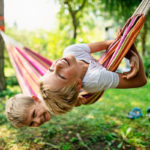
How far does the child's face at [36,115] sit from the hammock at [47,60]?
17.1 inches

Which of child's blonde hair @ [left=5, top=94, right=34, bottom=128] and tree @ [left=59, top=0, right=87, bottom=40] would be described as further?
tree @ [left=59, top=0, right=87, bottom=40]

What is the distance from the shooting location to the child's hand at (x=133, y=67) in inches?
47.6

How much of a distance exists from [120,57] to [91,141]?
1012mm

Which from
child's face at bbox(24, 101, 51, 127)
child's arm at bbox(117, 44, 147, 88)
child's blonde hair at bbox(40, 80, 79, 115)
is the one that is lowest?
child's face at bbox(24, 101, 51, 127)

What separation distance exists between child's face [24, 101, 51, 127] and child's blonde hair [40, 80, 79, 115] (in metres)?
0.45

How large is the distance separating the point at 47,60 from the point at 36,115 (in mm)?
1143

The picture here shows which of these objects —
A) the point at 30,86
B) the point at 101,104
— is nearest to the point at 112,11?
the point at 101,104

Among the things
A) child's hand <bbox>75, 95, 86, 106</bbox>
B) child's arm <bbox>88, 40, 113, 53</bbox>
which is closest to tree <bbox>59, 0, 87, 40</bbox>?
child's arm <bbox>88, 40, 113, 53</bbox>

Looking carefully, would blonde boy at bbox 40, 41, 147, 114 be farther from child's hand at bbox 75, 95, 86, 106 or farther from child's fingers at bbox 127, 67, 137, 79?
child's hand at bbox 75, 95, 86, 106

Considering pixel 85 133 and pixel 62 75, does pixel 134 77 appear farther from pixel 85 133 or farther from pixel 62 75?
pixel 85 133

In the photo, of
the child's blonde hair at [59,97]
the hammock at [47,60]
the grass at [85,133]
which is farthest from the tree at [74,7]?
the child's blonde hair at [59,97]

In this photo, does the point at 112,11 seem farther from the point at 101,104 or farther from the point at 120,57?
the point at 120,57

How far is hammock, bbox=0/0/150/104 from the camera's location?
126cm

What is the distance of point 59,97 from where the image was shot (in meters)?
1.09
